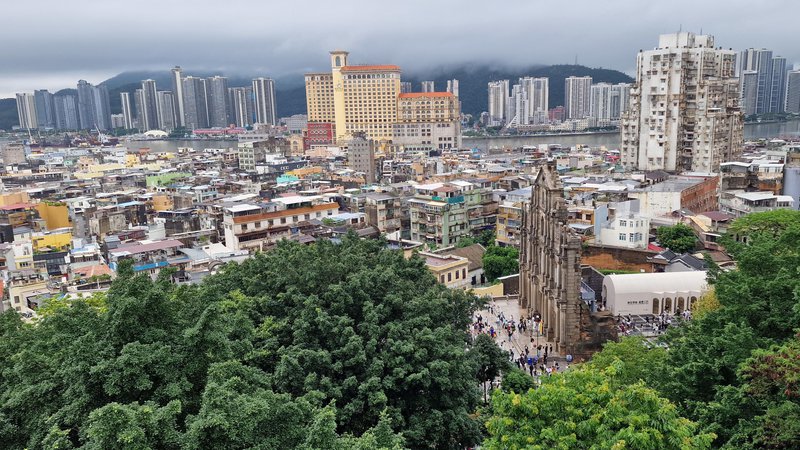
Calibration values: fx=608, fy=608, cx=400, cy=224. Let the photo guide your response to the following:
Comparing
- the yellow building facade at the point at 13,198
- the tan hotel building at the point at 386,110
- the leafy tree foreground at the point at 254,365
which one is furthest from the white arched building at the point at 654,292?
the tan hotel building at the point at 386,110

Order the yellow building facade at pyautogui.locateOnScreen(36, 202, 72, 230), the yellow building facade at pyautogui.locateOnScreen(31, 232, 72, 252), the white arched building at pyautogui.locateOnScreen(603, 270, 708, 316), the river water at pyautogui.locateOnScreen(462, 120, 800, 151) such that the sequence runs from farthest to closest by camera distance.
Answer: the river water at pyautogui.locateOnScreen(462, 120, 800, 151), the yellow building facade at pyautogui.locateOnScreen(36, 202, 72, 230), the yellow building facade at pyautogui.locateOnScreen(31, 232, 72, 252), the white arched building at pyautogui.locateOnScreen(603, 270, 708, 316)

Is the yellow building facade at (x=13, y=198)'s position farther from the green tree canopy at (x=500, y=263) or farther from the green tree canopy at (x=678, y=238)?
the green tree canopy at (x=678, y=238)

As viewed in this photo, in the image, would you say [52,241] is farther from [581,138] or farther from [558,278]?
[581,138]

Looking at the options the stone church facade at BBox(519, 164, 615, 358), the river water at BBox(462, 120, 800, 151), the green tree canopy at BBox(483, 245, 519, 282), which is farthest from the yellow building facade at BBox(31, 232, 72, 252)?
the river water at BBox(462, 120, 800, 151)

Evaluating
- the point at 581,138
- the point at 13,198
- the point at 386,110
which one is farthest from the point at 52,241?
the point at 581,138

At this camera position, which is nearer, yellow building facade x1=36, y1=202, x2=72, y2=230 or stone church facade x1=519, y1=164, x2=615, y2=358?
stone church facade x1=519, y1=164, x2=615, y2=358

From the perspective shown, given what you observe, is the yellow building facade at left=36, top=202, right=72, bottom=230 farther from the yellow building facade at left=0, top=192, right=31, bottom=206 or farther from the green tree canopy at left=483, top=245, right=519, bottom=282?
the green tree canopy at left=483, top=245, right=519, bottom=282
